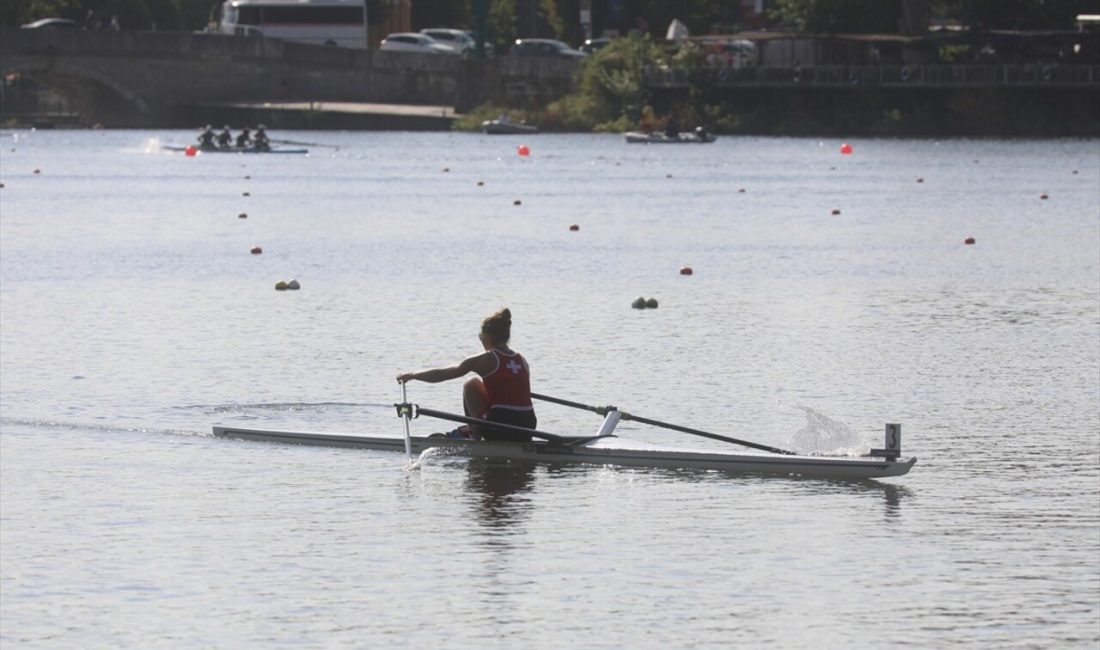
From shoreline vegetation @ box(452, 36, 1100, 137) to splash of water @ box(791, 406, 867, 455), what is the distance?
4025 inches

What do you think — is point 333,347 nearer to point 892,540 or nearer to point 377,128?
point 892,540

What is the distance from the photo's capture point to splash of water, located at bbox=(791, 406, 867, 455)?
20.7 metres

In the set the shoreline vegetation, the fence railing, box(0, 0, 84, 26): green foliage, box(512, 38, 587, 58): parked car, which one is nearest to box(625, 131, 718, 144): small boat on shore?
the shoreline vegetation

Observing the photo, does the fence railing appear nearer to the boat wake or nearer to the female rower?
the boat wake

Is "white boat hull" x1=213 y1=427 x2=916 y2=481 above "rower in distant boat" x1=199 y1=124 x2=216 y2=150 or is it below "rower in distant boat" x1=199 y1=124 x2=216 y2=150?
above

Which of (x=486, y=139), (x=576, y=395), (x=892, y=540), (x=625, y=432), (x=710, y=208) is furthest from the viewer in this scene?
(x=486, y=139)

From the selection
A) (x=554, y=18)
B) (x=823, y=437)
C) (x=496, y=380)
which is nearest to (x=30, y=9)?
(x=554, y=18)

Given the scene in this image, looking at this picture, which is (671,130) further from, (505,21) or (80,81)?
(505,21)

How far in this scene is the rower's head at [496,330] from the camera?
20984 mm

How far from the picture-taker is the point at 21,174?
90438 mm

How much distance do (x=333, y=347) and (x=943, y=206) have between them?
128 feet

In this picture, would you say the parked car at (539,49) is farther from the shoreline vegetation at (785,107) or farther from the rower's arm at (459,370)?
the rower's arm at (459,370)

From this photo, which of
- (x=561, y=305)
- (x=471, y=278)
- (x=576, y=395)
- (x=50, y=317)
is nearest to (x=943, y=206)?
(x=471, y=278)

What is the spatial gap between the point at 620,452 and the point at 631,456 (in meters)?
0.12
